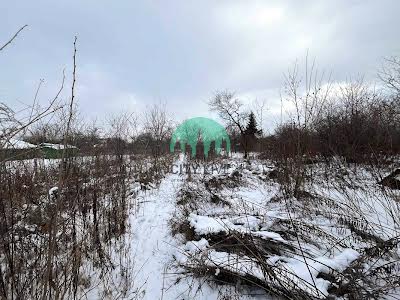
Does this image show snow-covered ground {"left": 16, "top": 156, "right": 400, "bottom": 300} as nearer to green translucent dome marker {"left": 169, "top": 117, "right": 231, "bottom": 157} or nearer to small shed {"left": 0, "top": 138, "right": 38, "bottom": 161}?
small shed {"left": 0, "top": 138, "right": 38, "bottom": 161}

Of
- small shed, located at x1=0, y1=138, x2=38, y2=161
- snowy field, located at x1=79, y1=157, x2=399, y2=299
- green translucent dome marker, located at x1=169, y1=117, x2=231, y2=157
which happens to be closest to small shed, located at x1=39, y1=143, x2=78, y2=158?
small shed, located at x1=0, y1=138, x2=38, y2=161

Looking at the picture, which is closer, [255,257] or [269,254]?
[255,257]

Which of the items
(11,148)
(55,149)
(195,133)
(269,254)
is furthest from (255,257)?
(195,133)

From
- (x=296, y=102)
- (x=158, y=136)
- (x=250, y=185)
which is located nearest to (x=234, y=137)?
(x=158, y=136)

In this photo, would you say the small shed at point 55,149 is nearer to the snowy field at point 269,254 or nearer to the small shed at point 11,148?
the small shed at point 11,148

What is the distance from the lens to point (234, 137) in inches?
1256

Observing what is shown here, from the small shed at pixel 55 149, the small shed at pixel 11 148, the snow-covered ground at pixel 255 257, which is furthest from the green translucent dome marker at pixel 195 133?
the small shed at pixel 11 148

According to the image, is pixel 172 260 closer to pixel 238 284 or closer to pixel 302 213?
pixel 238 284

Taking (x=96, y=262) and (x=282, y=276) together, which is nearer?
(x=282, y=276)

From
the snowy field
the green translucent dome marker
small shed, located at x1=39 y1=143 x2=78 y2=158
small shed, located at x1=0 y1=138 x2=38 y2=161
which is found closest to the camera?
small shed, located at x1=0 y1=138 x2=38 y2=161

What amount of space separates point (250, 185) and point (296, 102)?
10.3 ft

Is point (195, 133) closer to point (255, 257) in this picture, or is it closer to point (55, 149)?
point (55, 149)

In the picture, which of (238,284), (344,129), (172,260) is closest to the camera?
(238,284)

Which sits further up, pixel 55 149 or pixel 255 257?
pixel 55 149
